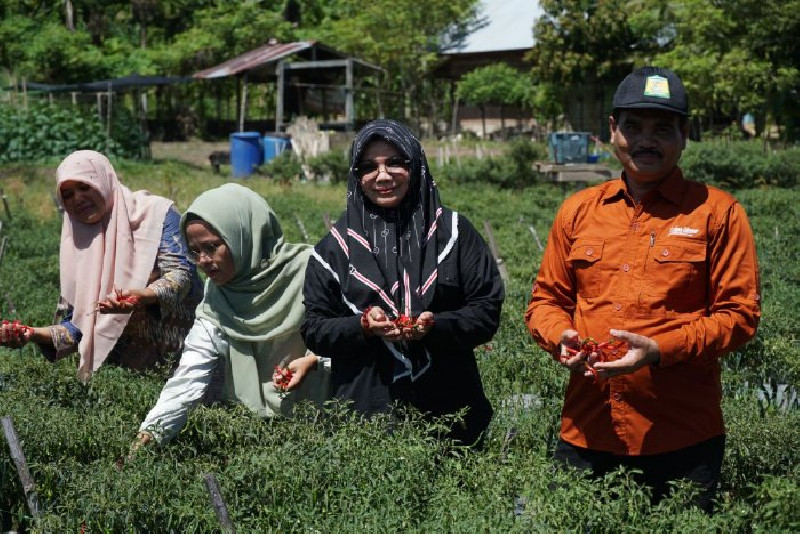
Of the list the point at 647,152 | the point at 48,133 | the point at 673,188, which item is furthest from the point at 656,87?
the point at 48,133

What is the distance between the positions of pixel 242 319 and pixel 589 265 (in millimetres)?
1416

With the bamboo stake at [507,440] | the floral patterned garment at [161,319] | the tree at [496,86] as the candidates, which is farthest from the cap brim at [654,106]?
the tree at [496,86]

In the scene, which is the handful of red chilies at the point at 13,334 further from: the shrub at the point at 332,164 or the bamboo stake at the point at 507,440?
the shrub at the point at 332,164

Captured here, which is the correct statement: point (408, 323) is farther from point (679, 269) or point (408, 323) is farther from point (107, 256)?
point (107, 256)

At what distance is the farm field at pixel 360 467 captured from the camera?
2852mm

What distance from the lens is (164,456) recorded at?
3.59 metres

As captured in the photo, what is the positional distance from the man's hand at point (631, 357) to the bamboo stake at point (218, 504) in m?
1.12

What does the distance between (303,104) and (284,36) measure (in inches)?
257

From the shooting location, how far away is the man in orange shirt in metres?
2.79

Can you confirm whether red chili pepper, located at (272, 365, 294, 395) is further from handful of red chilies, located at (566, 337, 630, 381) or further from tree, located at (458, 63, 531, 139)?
tree, located at (458, 63, 531, 139)

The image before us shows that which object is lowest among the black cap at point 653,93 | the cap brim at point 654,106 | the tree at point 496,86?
the cap brim at point 654,106

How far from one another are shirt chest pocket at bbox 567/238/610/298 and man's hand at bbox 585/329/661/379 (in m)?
0.26

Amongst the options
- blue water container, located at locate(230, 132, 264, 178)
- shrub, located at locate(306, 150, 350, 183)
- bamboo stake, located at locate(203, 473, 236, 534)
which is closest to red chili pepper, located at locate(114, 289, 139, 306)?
bamboo stake, located at locate(203, 473, 236, 534)

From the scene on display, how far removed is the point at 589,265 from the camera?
9.70 feet
